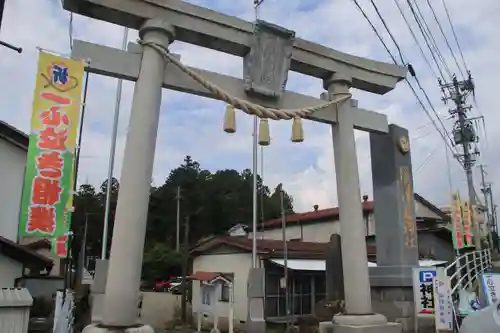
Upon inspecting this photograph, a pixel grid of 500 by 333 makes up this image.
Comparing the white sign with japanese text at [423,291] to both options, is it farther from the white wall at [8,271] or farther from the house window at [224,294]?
the white wall at [8,271]

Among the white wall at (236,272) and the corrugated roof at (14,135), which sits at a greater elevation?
the corrugated roof at (14,135)

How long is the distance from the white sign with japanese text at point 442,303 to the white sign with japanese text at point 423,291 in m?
0.28

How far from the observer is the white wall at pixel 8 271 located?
11.1 m

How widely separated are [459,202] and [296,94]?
540 inches

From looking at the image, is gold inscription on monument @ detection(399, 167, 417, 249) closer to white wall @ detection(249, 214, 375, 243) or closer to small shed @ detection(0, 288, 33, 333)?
small shed @ detection(0, 288, 33, 333)

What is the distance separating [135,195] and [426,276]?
228 inches

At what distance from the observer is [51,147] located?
727cm

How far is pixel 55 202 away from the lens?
306 inches

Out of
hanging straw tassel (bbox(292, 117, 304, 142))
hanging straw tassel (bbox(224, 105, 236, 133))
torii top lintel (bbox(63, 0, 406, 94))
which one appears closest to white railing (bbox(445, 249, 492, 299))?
hanging straw tassel (bbox(292, 117, 304, 142))

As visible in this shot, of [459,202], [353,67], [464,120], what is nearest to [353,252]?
[353,67]

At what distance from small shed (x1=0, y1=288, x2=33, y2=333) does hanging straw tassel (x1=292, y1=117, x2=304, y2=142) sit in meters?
5.14

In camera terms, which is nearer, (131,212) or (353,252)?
(131,212)

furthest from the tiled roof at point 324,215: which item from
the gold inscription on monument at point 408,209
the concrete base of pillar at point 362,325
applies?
the concrete base of pillar at point 362,325

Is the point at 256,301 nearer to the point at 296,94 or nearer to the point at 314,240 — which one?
the point at 296,94
